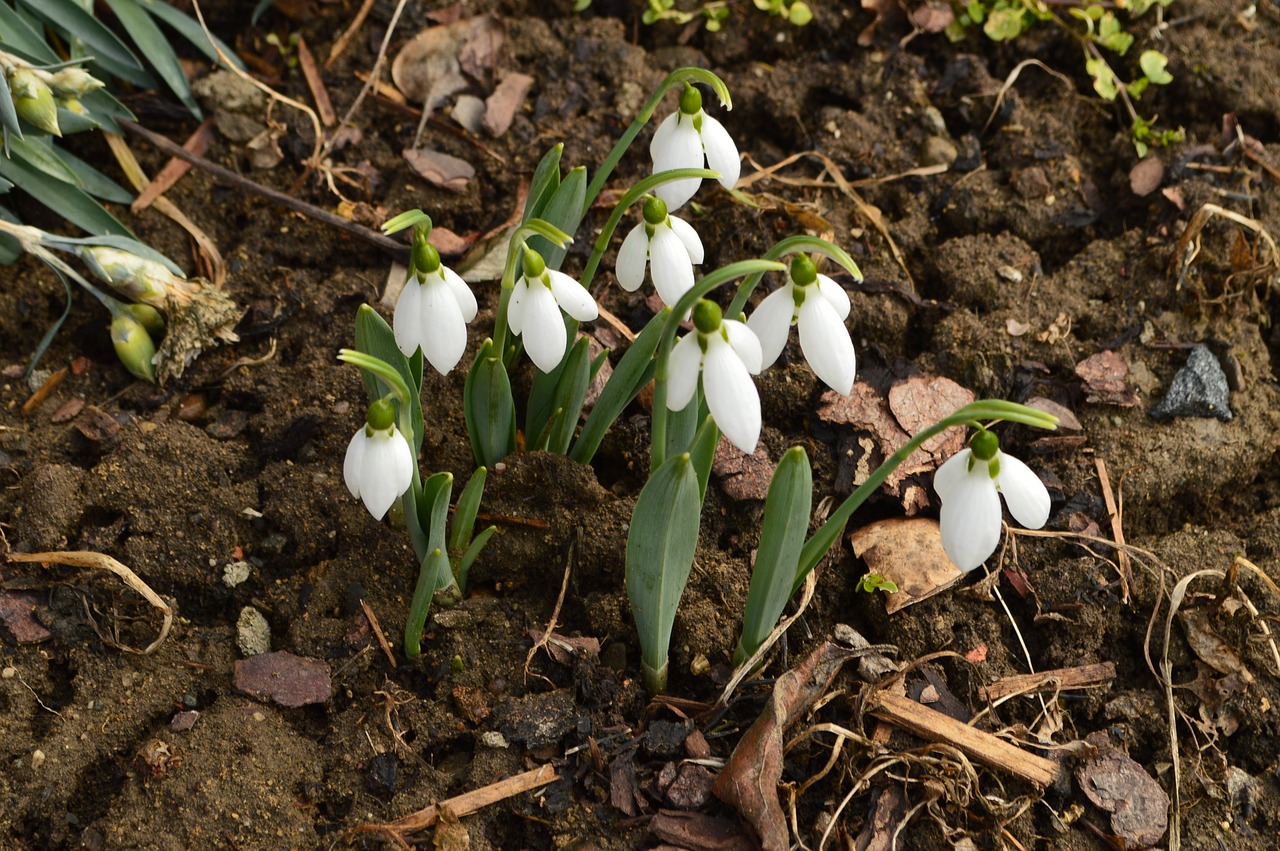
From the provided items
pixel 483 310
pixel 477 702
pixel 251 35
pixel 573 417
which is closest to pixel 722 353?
pixel 573 417

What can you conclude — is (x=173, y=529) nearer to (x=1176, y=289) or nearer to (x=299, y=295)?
(x=299, y=295)

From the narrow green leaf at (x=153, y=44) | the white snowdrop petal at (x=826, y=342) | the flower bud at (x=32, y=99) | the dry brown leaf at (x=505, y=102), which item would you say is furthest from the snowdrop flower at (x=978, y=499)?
the narrow green leaf at (x=153, y=44)

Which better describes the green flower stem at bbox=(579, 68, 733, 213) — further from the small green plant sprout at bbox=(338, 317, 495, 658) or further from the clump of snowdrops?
the small green plant sprout at bbox=(338, 317, 495, 658)

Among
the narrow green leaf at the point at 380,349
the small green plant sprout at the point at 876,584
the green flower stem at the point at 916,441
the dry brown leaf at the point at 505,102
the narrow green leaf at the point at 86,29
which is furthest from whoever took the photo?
the dry brown leaf at the point at 505,102

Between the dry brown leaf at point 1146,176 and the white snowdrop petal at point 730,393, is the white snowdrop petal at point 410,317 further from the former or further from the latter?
the dry brown leaf at point 1146,176

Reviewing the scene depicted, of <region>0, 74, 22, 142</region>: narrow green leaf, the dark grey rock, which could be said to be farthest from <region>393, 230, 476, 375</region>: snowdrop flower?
the dark grey rock
